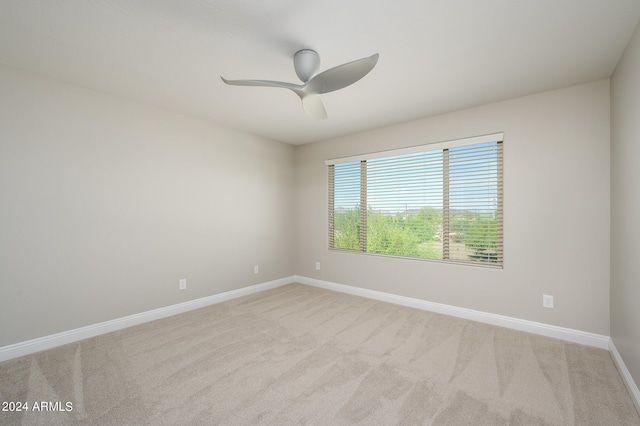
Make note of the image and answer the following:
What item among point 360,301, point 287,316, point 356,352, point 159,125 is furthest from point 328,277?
point 159,125

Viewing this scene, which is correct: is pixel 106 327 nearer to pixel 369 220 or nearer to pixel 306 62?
pixel 306 62

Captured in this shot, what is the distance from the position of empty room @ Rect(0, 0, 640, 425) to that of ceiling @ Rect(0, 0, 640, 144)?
0.07 feet

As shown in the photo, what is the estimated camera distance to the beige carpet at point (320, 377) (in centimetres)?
163

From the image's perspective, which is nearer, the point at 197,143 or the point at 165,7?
the point at 165,7

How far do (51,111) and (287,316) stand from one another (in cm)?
310

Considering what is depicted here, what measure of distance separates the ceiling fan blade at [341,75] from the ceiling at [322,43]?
0.36m

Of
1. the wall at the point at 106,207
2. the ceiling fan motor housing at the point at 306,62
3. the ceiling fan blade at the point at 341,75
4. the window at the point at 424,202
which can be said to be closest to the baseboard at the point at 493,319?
the window at the point at 424,202

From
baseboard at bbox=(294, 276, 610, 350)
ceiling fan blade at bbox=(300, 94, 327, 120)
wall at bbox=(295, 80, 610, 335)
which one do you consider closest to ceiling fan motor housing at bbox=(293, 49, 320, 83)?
ceiling fan blade at bbox=(300, 94, 327, 120)

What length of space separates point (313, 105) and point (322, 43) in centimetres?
42

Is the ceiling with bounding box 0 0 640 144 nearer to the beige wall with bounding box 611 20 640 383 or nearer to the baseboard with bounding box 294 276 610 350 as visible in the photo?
the beige wall with bounding box 611 20 640 383

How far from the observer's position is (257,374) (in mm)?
→ 2043

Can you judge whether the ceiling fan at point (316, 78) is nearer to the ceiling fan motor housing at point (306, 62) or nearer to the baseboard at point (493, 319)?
the ceiling fan motor housing at point (306, 62)

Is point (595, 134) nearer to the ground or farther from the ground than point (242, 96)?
nearer to the ground

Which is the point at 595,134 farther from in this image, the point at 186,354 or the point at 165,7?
the point at 186,354
